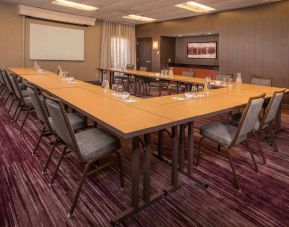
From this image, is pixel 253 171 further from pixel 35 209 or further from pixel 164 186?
pixel 35 209

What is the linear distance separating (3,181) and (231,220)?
2.05m

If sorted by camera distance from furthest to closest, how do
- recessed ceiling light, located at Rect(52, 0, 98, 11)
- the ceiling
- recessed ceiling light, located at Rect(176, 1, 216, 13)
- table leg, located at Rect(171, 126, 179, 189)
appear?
recessed ceiling light, located at Rect(52, 0, 98, 11)
recessed ceiling light, located at Rect(176, 1, 216, 13)
the ceiling
table leg, located at Rect(171, 126, 179, 189)

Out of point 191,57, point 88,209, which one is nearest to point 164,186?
point 88,209

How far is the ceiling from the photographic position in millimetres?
6027

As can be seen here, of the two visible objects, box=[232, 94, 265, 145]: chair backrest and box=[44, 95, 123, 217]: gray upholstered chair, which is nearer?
box=[44, 95, 123, 217]: gray upholstered chair

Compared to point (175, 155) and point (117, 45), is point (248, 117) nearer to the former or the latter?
point (175, 155)

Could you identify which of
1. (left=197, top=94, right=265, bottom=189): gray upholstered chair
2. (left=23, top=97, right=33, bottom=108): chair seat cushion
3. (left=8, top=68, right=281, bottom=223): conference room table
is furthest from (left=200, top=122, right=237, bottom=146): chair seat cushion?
(left=23, top=97, right=33, bottom=108): chair seat cushion

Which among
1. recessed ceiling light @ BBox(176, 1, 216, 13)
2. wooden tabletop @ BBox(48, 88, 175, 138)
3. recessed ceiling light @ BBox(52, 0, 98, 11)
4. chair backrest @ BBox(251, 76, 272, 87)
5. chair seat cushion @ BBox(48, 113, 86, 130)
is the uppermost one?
recessed ceiling light @ BBox(52, 0, 98, 11)

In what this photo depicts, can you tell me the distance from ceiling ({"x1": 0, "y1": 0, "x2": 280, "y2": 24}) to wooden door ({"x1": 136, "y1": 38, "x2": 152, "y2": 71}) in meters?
1.85

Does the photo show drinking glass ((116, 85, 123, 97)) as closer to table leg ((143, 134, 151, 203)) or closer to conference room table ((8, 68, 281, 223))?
conference room table ((8, 68, 281, 223))

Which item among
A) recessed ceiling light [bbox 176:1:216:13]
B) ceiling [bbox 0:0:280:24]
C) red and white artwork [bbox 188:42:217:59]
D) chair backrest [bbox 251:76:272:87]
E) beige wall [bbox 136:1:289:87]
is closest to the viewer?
chair backrest [bbox 251:76:272:87]

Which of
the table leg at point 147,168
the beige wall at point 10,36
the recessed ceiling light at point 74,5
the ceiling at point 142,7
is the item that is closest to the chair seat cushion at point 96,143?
the table leg at point 147,168

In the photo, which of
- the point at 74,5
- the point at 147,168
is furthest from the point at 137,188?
the point at 74,5

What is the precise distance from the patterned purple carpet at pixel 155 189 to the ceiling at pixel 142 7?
4.69 meters
